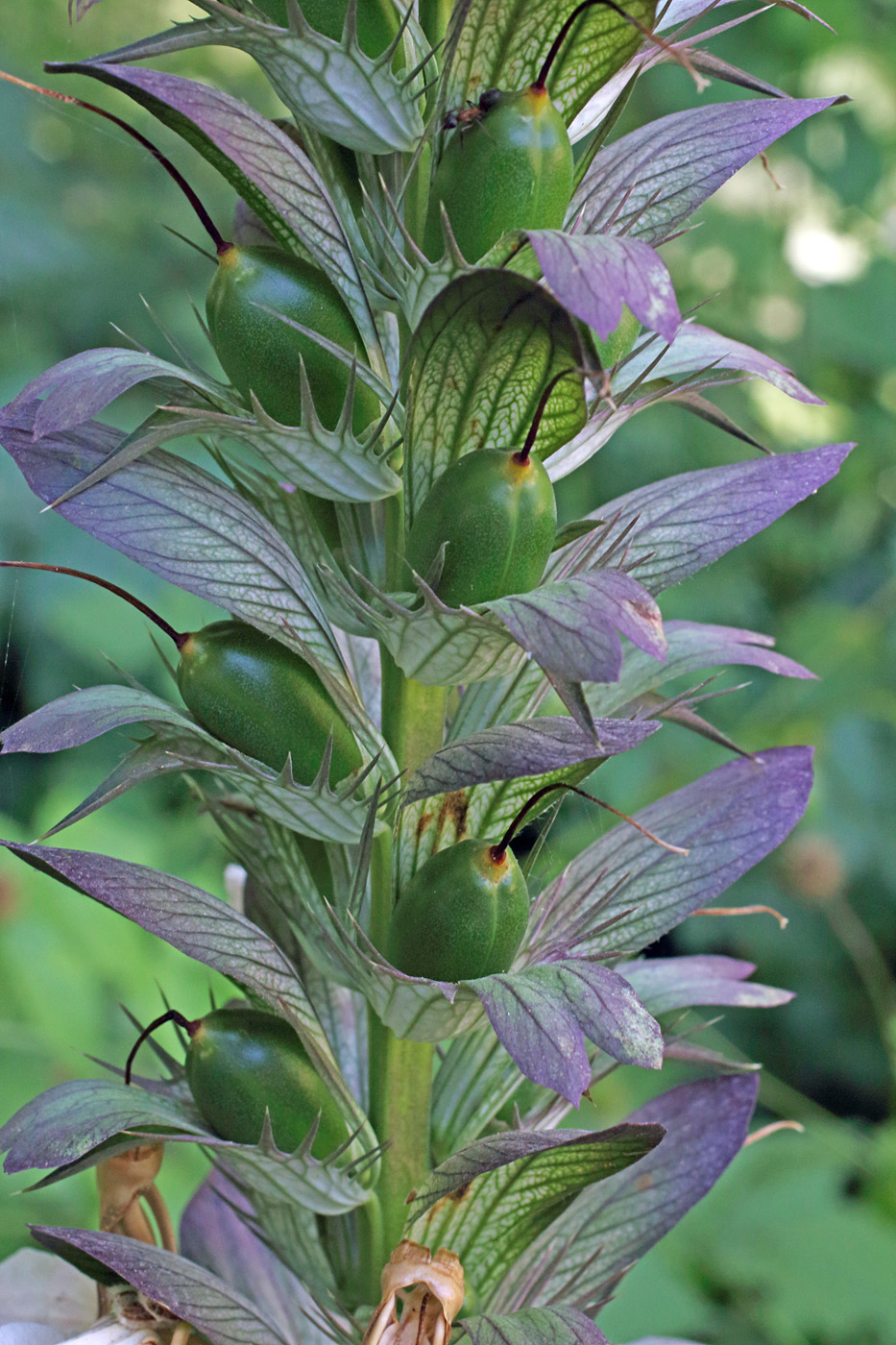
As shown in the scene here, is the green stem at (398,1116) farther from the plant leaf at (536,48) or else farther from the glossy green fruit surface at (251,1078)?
the plant leaf at (536,48)

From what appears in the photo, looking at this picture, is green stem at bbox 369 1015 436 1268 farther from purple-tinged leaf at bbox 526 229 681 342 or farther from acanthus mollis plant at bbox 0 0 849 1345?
purple-tinged leaf at bbox 526 229 681 342

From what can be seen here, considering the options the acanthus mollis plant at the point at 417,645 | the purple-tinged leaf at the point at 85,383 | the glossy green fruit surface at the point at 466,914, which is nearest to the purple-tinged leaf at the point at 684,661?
the acanthus mollis plant at the point at 417,645

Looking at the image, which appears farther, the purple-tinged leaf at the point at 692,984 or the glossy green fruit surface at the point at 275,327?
the purple-tinged leaf at the point at 692,984

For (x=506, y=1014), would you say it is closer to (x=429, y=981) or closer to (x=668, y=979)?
(x=429, y=981)

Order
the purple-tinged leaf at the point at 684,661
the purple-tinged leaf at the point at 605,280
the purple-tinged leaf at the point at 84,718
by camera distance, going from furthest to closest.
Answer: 1. the purple-tinged leaf at the point at 684,661
2. the purple-tinged leaf at the point at 84,718
3. the purple-tinged leaf at the point at 605,280

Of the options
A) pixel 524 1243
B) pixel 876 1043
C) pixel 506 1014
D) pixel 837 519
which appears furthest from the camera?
pixel 837 519

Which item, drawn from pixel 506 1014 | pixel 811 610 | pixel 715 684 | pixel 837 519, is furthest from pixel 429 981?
pixel 837 519
